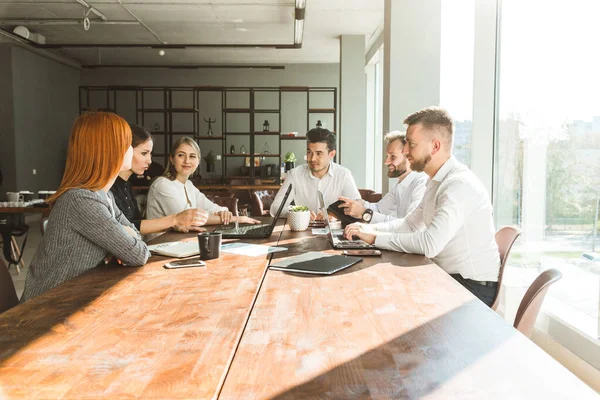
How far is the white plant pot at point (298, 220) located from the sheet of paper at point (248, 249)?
1.93 ft

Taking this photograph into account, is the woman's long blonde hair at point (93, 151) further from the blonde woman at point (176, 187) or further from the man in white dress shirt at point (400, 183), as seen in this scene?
the man in white dress shirt at point (400, 183)

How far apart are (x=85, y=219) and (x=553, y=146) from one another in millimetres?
2938

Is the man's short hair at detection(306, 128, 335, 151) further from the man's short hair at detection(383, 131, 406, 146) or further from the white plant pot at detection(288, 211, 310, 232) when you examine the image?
the white plant pot at detection(288, 211, 310, 232)

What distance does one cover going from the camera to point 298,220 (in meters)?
3.13

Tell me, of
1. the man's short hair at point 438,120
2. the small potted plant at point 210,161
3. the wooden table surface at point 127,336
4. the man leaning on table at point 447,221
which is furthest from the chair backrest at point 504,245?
the small potted plant at point 210,161

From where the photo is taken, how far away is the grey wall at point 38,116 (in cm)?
1017

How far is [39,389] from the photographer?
93cm

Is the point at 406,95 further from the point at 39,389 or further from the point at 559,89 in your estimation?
the point at 39,389

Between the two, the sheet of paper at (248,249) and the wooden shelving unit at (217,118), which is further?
the wooden shelving unit at (217,118)

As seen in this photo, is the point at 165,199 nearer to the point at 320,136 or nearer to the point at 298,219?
the point at 298,219

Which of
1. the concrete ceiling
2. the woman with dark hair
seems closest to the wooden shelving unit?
the concrete ceiling

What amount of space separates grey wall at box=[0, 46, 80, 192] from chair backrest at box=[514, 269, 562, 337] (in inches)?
416

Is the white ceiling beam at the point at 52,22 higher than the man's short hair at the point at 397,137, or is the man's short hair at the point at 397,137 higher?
the white ceiling beam at the point at 52,22

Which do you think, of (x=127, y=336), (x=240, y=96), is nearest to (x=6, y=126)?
(x=240, y=96)
